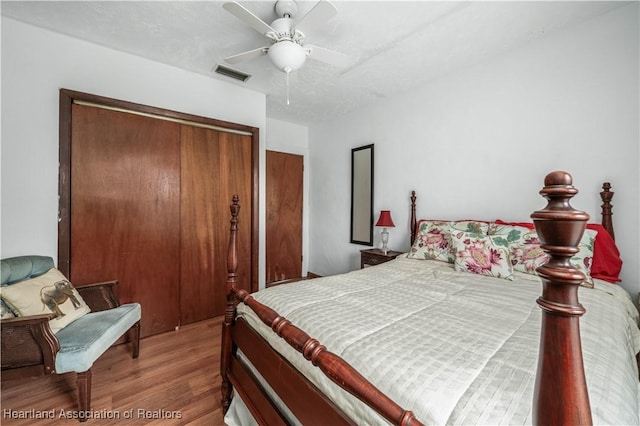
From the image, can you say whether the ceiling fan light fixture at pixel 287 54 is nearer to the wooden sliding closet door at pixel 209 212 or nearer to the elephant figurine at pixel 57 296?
the wooden sliding closet door at pixel 209 212

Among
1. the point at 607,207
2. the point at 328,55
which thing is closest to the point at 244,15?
the point at 328,55

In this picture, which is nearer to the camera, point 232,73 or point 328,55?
point 328,55

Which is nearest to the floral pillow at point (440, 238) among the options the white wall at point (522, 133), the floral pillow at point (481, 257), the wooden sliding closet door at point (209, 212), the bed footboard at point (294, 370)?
the floral pillow at point (481, 257)

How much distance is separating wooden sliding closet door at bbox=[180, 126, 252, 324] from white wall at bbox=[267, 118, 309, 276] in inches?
44.3

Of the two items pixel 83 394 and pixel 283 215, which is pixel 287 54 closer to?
pixel 83 394

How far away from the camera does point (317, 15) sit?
1.56 metres

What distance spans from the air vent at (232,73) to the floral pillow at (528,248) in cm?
281

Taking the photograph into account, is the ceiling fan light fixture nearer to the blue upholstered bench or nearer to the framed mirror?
the framed mirror

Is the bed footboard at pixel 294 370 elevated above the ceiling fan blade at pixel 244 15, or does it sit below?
below

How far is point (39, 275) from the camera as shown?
74.4 inches

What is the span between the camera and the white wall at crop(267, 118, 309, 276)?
426cm

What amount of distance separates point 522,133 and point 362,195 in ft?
6.17

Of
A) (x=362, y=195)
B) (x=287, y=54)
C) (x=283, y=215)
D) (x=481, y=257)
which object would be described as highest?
(x=287, y=54)

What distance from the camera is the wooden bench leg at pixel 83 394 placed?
1522 mm
